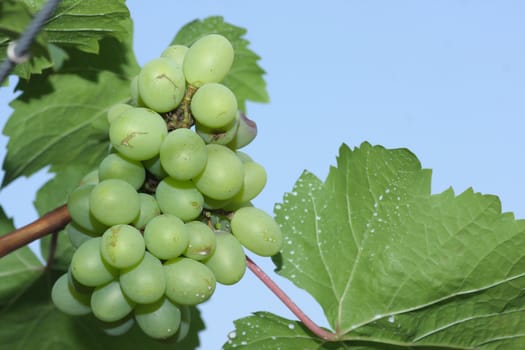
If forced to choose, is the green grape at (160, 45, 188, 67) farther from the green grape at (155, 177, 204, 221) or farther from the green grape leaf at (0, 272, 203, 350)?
the green grape leaf at (0, 272, 203, 350)

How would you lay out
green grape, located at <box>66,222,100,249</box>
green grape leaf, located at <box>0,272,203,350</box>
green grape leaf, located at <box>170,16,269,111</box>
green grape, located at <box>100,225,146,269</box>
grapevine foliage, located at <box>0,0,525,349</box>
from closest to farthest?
1. green grape, located at <box>100,225,146,269</box>
2. green grape, located at <box>66,222,100,249</box>
3. grapevine foliage, located at <box>0,0,525,349</box>
4. green grape leaf, located at <box>0,272,203,350</box>
5. green grape leaf, located at <box>170,16,269,111</box>

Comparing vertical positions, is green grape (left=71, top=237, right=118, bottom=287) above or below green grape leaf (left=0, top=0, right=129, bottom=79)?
below

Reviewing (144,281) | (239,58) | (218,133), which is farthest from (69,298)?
(239,58)

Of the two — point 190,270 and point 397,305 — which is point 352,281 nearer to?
point 397,305

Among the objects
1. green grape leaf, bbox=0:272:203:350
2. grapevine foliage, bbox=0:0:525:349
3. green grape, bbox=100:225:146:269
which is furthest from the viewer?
green grape leaf, bbox=0:272:203:350

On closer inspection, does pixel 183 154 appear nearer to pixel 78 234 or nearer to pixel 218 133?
pixel 218 133

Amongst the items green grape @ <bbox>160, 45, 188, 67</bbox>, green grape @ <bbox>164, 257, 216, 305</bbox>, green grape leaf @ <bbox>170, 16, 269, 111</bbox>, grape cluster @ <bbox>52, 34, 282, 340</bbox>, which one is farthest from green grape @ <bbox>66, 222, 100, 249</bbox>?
green grape leaf @ <bbox>170, 16, 269, 111</bbox>

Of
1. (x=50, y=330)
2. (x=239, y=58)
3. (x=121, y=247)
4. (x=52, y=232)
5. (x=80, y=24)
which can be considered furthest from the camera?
(x=239, y=58)

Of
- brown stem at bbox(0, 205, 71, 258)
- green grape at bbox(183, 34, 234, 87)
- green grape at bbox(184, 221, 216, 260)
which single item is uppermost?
green grape at bbox(183, 34, 234, 87)
